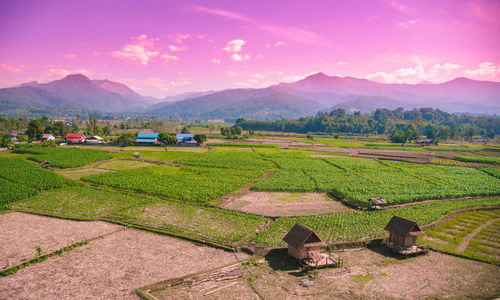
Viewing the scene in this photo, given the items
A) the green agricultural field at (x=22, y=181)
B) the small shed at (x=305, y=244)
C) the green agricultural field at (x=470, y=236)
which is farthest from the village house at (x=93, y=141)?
the green agricultural field at (x=470, y=236)

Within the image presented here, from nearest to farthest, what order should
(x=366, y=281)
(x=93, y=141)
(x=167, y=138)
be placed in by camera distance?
(x=366, y=281) → (x=167, y=138) → (x=93, y=141)

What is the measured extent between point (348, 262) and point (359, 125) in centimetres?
15426

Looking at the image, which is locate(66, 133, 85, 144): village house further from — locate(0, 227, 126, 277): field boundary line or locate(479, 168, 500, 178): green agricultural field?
locate(479, 168, 500, 178): green agricultural field

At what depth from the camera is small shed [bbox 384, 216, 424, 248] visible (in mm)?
22531

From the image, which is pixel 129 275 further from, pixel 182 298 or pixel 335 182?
pixel 335 182

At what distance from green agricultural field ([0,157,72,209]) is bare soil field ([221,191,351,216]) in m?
25.5

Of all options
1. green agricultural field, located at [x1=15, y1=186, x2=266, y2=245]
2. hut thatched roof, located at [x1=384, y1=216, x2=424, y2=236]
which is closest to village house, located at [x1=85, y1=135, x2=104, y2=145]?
green agricultural field, located at [x1=15, y1=186, x2=266, y2=245]

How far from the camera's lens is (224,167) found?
52.7m

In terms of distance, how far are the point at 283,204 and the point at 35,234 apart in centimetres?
2643

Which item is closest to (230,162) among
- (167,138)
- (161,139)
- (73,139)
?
(167,138)

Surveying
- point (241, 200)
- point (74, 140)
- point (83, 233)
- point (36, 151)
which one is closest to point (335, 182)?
point (241, 200)

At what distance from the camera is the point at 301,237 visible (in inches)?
809

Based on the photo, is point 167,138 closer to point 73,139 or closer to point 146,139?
point 146,139

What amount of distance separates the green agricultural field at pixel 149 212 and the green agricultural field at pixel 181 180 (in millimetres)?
2639
